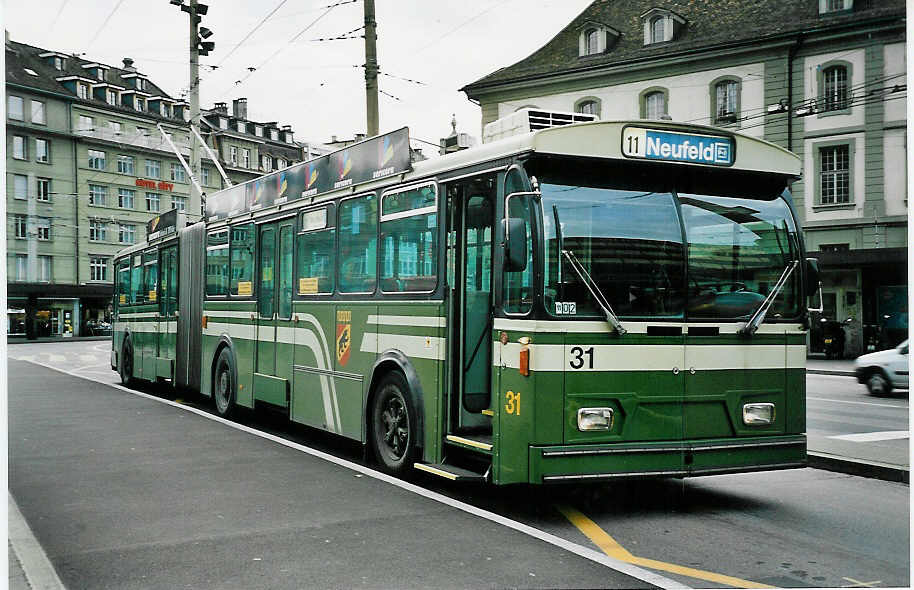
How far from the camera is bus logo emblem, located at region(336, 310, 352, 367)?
400 inches

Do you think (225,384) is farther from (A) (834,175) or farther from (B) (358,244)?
(A) (834,175)

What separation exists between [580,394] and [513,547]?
1.28 meters

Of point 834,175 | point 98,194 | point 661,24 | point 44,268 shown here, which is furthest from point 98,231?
point 834,175

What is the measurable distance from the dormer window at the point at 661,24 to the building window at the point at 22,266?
740 cm

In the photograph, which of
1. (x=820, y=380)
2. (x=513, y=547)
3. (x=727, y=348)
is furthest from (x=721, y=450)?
(x=820, y=380)

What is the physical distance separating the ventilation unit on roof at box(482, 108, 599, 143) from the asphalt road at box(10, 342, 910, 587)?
9.64 feet

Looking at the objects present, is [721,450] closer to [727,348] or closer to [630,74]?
[727,348]

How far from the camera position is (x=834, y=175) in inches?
455

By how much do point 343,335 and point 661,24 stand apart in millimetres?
5356

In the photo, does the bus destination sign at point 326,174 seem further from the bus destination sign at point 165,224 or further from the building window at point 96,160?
the bus destination sign at point 165,224

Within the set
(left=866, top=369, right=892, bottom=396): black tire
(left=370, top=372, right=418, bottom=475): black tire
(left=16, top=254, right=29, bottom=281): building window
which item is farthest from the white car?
(left=16, top=254, right=29, bottom=281): building window

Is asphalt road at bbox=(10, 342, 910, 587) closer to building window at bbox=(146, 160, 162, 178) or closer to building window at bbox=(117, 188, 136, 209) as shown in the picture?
building window at bbox=(117, 188, 136, 209)

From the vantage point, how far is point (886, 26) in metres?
8.55

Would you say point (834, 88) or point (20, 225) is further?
point (834, 88)
